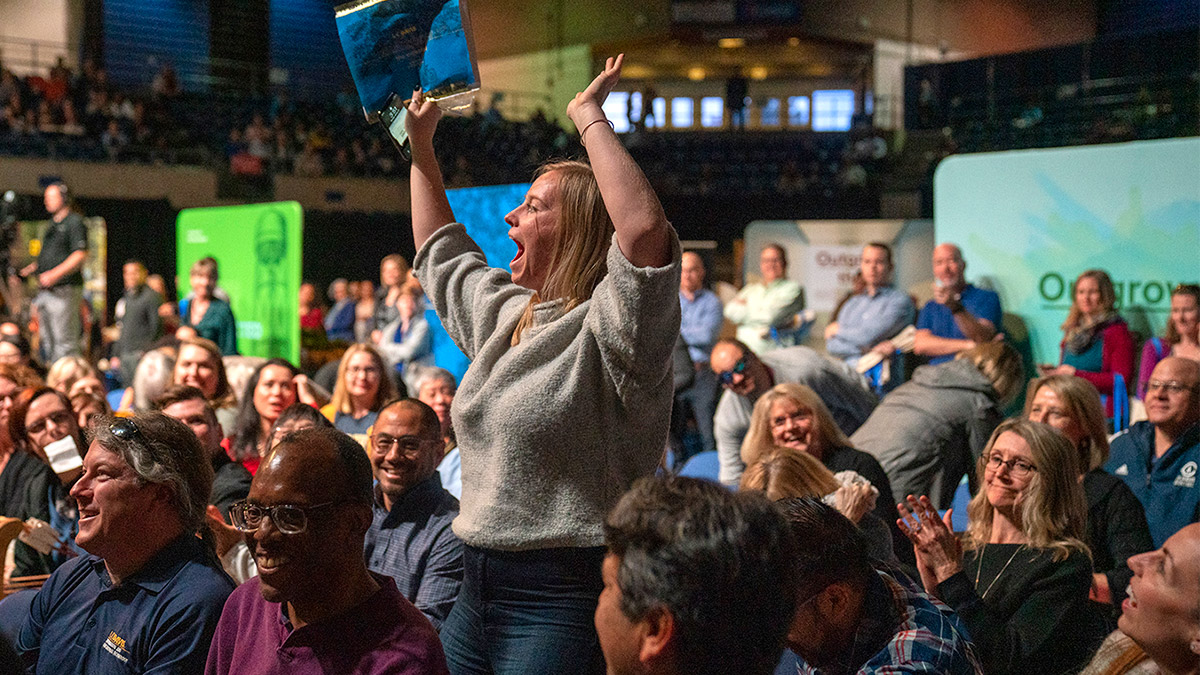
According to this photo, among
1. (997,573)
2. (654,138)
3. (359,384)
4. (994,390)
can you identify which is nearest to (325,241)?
(654,138)

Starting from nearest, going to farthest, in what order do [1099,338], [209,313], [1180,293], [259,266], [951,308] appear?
[1180,293]
[1099,338]
[951,308]
[209,313]
[259,266]

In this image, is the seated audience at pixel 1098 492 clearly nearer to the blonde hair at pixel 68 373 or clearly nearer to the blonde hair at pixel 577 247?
the blonde hair at pixel 577 247

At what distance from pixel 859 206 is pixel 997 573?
15358 millimetres

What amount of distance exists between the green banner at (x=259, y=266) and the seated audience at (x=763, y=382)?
9.14 ft

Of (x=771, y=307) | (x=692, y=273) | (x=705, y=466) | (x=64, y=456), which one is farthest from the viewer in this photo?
(x=771, y=307)

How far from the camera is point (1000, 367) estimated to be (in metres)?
Answer: 4.15

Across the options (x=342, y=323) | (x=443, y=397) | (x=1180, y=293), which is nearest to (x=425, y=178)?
(x=443, y=397)

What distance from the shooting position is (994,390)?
161 inches

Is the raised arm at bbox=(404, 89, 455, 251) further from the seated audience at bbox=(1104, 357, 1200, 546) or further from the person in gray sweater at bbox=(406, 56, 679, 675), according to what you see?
the seated audience at bbox=(1104, 357, 1200, 546)

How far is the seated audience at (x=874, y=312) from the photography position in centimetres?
638

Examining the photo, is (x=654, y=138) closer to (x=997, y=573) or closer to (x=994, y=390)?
(x=994, y=390)

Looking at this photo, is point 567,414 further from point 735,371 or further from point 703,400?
point 703,400

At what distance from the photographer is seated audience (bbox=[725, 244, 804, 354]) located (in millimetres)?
7461

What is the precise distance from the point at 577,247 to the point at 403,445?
1.35 m
